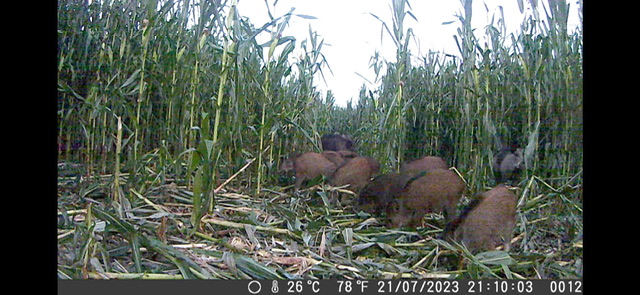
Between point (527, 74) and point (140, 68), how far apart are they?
1.73 m

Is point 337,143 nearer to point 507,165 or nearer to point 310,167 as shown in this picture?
point 310,167

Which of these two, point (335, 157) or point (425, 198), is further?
point (335, 157)

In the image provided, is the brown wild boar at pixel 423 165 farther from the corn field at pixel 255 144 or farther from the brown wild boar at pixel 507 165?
the brown wild boar at pixel 507 165

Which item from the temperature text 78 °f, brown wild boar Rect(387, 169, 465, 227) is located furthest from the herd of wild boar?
the temperature text 78 °f

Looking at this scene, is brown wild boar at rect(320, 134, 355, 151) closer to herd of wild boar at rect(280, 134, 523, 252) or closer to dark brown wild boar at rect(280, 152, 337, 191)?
herd of wild boar at rect(280, 134, 523, 252)

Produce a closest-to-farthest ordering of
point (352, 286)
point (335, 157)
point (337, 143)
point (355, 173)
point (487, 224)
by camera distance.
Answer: point (352, 286) → point (487, 224) → point (355, 173) → point (335, 157) → point (337, 143)

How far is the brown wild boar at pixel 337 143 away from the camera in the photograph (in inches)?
96.0

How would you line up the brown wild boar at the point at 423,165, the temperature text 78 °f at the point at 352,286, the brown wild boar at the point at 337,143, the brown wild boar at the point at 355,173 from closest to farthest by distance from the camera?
the temperature text 78 °f at the point at 352,286 → the brown wild boar at the point at 423,165 → the brown wild boar at the point at 355,173 → the brown wild boar at the point at 337,143

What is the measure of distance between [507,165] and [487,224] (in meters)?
0.53

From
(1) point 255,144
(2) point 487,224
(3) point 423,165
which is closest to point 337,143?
(1) point 255,144

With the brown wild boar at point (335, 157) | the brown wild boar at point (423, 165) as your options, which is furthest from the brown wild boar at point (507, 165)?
the brown wild boar at point (335, 157)

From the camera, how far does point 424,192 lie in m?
1.66

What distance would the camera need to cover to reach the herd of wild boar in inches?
57.1
